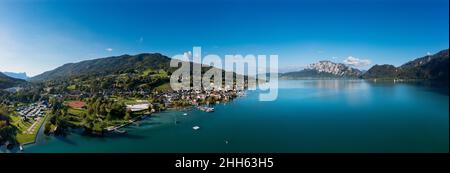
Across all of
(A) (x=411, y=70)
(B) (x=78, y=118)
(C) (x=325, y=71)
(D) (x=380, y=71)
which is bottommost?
(B) (x=78, y=118)

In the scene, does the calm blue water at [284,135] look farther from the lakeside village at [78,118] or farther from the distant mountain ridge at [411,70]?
the distant mountain ridge at [411,70]

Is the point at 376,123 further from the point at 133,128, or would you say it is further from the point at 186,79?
the point at 186,79

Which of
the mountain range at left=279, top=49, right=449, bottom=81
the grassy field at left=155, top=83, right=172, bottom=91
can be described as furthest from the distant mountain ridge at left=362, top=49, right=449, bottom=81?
the grassy field at left=155, top=83, right=172, bottom=91

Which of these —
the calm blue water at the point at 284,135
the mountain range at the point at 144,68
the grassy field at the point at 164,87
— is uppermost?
the mountain range at the point at 144,68

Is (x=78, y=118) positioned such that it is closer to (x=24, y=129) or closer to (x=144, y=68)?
(x=24, y=129)

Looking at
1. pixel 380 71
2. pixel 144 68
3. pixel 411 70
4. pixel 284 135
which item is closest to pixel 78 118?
pixel 284 135

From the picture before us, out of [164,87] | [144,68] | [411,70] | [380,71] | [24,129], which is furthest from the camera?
[380,71]

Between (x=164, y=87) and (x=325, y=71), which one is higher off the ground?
(x=325, y=71)

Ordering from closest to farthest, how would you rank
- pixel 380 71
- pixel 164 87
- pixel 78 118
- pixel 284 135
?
1. pixel 284 135
2. pixel 78 118
3. pixel 164 87
4. pixel 380 71

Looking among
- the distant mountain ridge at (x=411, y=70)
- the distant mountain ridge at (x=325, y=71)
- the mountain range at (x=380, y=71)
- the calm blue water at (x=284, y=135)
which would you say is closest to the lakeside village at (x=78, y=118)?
the calm blue water at (x=284, y=135)
